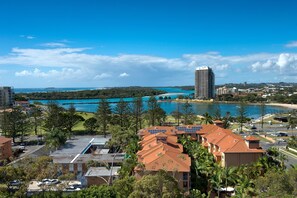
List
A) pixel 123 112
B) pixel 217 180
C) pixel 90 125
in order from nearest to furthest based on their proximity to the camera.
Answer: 1. pixel 217 180
2. pixel 90 125
3. pixel 123 112

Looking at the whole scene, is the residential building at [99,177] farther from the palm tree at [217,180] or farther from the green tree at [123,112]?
the green tree at [123,112]

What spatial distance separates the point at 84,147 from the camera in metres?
36.8

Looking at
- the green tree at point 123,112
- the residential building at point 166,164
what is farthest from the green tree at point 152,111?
the residential building at point 166,164

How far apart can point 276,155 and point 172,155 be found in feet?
38.9

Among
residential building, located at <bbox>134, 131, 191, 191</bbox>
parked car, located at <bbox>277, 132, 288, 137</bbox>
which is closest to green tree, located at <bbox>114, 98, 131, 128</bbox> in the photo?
residential building, located at <bbox>134, 131, 191, 191</bbox>

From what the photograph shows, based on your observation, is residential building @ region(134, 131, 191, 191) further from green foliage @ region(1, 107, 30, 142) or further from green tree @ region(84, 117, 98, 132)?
green foliage @ region(1, 107, 30, 142)

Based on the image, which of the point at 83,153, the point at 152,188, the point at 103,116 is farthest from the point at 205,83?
the point at 152,188

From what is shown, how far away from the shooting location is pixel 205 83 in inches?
6491

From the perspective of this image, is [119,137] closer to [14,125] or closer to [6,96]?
[14,125]

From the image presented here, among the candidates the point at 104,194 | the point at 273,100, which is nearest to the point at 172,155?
the point at 104,194

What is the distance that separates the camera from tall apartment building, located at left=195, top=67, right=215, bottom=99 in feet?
537

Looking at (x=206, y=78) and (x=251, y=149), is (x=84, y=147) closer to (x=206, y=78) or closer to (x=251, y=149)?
(x=251, y=149)

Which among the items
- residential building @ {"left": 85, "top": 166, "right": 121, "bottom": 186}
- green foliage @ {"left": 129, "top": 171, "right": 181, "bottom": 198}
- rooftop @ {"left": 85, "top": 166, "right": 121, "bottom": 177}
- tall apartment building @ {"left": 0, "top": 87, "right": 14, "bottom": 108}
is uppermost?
tall apartment building @ {"left": 0, "top": 87, "right": 14, "bottom": 108}

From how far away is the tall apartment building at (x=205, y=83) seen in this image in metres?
164
